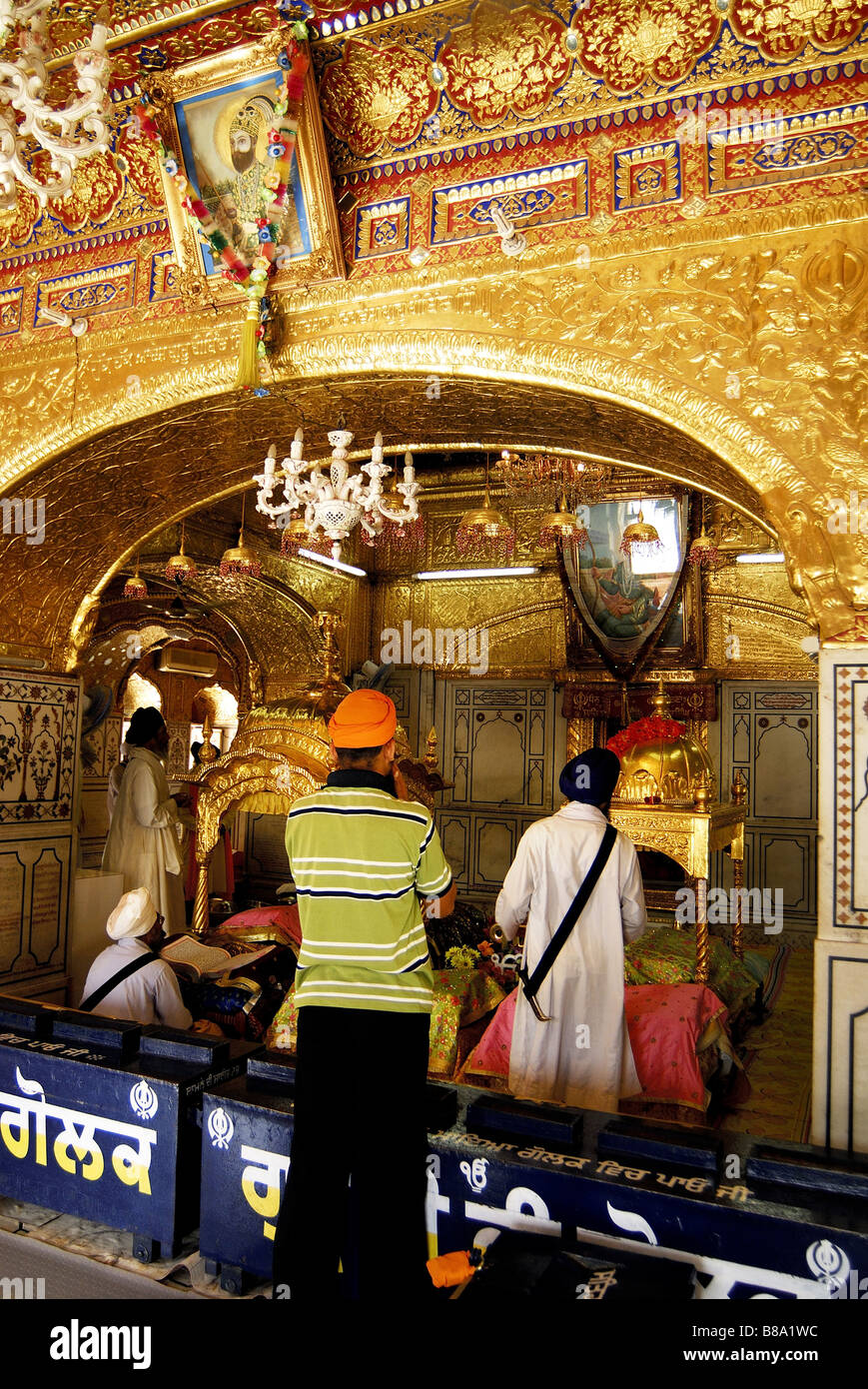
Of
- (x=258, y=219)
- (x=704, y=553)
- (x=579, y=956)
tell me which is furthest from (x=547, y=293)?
(x=704, y=553)

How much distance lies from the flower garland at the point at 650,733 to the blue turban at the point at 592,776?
11.5 feet

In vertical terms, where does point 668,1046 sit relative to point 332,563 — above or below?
below

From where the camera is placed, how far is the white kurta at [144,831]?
22.6 feet

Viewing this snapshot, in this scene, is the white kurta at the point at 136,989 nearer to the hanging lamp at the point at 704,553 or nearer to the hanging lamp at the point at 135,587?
the hanging lamp at the point at 135,587

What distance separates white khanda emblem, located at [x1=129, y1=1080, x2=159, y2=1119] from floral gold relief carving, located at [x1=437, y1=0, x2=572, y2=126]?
13.2 ft

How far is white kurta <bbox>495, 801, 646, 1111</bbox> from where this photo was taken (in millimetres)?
3447

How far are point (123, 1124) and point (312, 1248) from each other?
102 cm

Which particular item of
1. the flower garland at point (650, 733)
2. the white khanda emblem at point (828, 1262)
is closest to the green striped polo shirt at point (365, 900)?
the white khanda emblem at point (828, 1262)

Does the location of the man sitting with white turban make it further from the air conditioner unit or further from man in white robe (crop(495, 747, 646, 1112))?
the air conditioner unit

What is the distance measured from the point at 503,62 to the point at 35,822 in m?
4.75

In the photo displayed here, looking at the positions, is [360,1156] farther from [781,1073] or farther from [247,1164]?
[781,1073]

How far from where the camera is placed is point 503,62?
3656 mm

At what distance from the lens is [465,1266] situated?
7.80 feet

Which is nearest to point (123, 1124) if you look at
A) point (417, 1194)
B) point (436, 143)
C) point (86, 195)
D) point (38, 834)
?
point (417, 1194)
